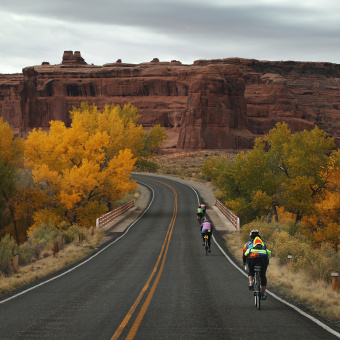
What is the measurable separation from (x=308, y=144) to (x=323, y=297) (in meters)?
27.7

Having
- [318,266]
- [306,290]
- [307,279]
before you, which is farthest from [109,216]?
[306,290]

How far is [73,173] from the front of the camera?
35.1 metres

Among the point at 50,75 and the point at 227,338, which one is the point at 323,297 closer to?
the point at 227,338

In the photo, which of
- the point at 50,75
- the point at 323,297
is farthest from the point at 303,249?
the point at 50,75

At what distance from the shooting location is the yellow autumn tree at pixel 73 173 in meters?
35.3

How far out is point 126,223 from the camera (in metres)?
38.6

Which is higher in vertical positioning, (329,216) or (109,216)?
(329,216)

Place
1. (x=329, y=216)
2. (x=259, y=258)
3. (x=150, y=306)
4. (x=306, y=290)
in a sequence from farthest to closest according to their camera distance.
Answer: (x=329, y=216) < (x=306, y=290) < (x=150, y=306) < (x=259, y=258)

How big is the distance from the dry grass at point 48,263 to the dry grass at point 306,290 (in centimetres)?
805

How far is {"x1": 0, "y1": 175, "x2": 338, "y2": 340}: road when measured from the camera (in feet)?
29.1

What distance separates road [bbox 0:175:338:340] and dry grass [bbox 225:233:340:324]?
30.0 inches

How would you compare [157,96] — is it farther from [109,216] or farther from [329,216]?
[329,216]

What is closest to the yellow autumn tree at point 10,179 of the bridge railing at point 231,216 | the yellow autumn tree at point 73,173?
the yellow autumn tree at point 73,173

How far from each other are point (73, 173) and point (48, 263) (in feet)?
50.1
